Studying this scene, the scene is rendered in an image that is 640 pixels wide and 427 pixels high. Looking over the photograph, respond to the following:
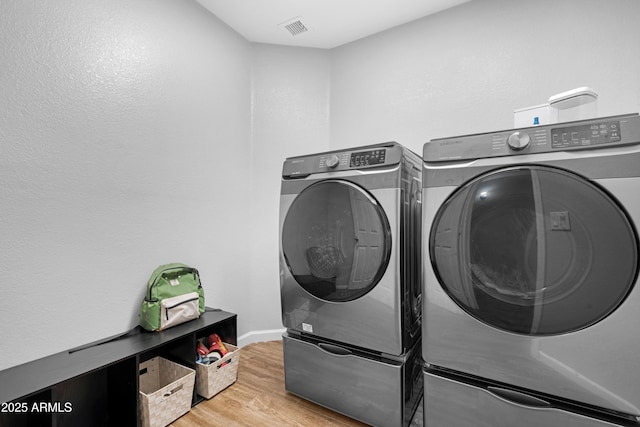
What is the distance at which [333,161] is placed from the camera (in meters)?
1.51

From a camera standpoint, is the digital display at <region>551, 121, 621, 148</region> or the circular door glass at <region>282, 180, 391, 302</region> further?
the circular door glass at <region>282, 180, 391, 302</region>

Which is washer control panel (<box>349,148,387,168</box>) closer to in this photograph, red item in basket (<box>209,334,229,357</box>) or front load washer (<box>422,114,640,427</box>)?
front load washer (<box>422,114,640,427</box>)

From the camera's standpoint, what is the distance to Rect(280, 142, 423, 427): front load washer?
135 cm

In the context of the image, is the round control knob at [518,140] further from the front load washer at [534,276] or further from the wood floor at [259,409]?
the wood floor at [259,409]

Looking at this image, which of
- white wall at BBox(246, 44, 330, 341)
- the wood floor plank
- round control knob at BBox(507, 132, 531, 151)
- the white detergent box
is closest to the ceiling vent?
white wall at BBox(246, 44, 330, 341)

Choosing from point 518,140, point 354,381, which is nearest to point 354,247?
point 354,381

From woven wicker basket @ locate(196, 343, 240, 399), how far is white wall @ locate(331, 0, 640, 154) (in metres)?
1.89

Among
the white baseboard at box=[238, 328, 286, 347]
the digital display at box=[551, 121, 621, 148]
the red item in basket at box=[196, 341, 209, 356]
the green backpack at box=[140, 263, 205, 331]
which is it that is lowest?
the white baseboard at box=[238, 328, 286, 347]

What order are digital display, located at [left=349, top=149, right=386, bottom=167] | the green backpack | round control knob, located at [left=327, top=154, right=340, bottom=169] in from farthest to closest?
the green backpack, round control knob, located at [left=327, top=154, right=340, bottom=169], digital display, located at [left=349, top=149, right=386, bottom=167]

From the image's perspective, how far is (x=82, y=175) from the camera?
1.50m

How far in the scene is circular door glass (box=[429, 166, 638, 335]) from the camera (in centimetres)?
95

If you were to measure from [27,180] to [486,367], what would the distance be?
209cm

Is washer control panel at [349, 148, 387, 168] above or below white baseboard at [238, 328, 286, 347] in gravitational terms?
above

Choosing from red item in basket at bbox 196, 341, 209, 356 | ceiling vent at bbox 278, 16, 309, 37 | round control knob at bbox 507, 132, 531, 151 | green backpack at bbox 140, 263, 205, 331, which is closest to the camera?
round control knob at bbox 507, 132, 531, 151
